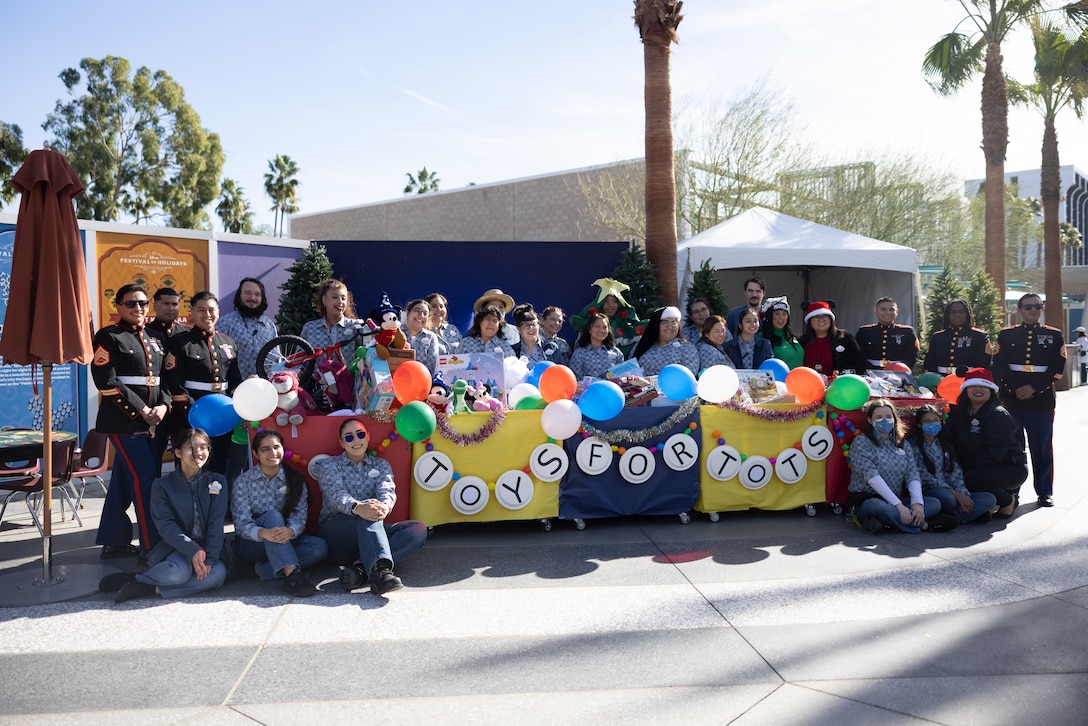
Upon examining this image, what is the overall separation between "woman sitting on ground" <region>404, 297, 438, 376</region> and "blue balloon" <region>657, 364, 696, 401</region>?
1762 mm

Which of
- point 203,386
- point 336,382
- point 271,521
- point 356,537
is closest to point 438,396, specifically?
point 336,382

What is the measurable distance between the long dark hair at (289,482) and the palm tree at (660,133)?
21.2 ft

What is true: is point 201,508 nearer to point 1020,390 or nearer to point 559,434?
point 559,434

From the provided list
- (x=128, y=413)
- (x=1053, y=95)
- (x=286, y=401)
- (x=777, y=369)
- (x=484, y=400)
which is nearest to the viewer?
(x=128, y=413)

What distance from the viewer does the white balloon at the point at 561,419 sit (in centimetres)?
557

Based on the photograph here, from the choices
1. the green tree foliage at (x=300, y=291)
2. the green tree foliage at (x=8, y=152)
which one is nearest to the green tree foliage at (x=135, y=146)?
the green tree foliage at (x=8, y=152)

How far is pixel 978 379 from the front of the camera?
20.4 feet

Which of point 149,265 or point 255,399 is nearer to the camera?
point 255,399

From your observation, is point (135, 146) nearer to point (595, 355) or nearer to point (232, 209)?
point (232, 209)

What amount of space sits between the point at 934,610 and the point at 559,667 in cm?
212

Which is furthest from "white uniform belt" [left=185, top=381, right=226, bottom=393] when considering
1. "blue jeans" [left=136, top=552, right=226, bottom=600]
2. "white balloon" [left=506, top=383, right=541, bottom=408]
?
"white balloon" [left=506, top=383, right=541, bottom=408]

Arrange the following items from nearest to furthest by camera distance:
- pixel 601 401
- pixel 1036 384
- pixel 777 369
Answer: pixel 601 401 < pixel 777 369 < pixel 1036 384

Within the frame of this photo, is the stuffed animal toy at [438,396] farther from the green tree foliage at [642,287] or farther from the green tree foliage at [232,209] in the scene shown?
the green tree foliage at [232,209]

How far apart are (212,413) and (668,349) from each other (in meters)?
3.60
